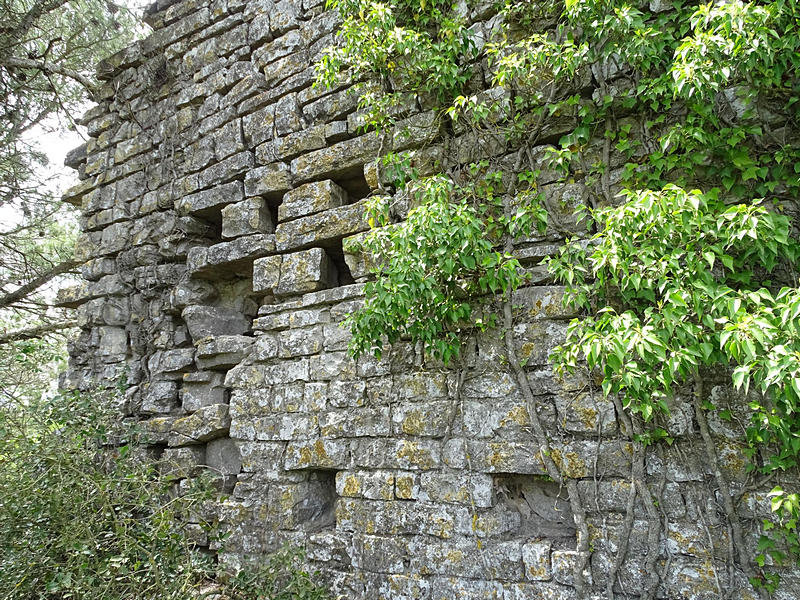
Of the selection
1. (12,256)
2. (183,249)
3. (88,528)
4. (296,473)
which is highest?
(12,256)

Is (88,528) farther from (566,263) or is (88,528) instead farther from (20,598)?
(566,263)

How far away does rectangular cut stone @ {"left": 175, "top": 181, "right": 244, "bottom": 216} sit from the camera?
370cm

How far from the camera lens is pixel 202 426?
340 centimetres

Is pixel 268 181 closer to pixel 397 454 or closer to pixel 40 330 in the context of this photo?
pixel 397 454

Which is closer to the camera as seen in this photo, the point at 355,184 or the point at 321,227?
the point at 321,227

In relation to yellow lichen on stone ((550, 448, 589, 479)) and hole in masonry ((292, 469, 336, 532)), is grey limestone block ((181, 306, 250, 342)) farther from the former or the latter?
yellow lichen on stone ((550, 448, 589, 479))

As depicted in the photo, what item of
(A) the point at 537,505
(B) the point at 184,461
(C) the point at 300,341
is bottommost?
(A) the point at 537,505

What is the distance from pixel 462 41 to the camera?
2811mm

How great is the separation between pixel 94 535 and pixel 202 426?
2.69 ft

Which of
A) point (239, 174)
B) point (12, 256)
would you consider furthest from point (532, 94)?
point (12, 256)

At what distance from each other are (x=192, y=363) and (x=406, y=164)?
2.10 meters

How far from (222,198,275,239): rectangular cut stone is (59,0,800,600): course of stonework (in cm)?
2

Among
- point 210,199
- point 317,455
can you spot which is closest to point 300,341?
point 317,455

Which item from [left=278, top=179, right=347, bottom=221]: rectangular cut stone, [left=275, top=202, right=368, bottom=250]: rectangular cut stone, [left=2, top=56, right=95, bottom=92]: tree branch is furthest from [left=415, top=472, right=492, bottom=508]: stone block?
[left=2, top=56, right=95, bottom=92]: tree branch
